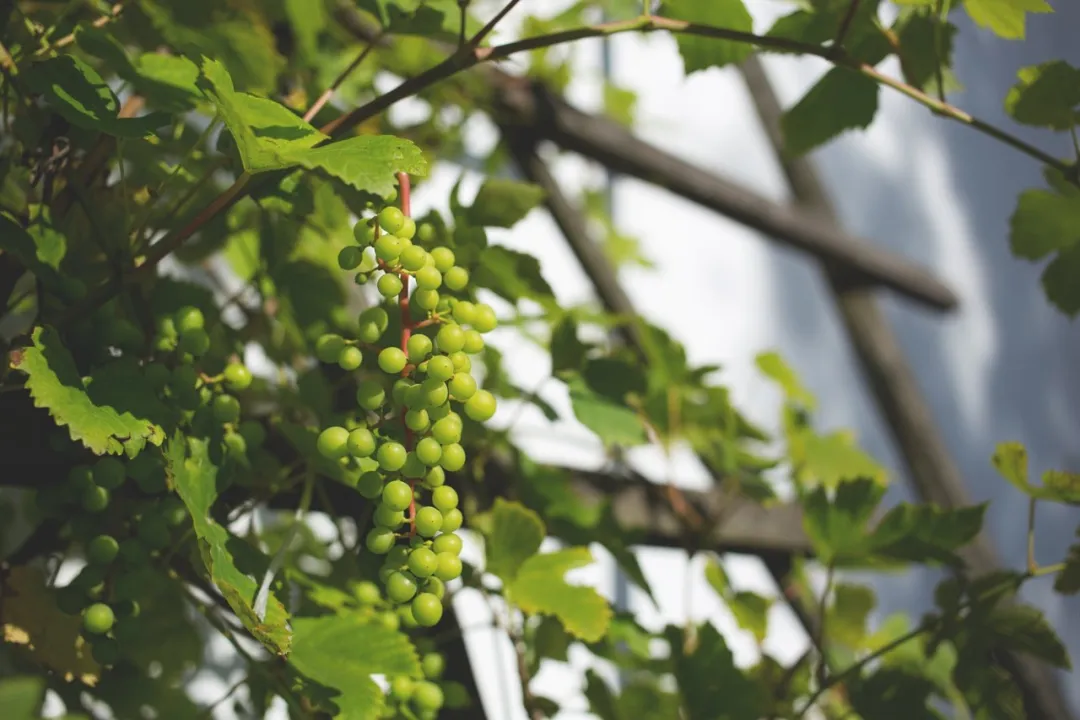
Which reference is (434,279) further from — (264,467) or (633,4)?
(633,4)

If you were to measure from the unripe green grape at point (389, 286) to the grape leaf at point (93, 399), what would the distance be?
0.10m

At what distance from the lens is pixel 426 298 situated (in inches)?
Result: 13.5

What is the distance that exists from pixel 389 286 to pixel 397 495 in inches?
3.2

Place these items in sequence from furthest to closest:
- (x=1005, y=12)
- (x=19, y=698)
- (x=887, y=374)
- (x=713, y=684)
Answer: (x=887, y=374) → (x=713, y=684) → (x=1005, y=12) → (x=19, y=698)

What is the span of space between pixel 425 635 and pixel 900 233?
72.0 inches

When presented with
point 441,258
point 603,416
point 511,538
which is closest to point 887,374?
point 603,416

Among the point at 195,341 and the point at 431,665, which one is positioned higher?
the point at 195,341

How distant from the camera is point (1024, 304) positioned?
201cm

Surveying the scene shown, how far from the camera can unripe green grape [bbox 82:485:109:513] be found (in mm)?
391

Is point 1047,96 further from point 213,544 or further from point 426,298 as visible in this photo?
point 213,544

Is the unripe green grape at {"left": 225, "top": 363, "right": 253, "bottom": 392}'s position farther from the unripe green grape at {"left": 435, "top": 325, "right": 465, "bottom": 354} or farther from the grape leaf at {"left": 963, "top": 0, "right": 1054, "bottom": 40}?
the grape leaf at {"left": 963, "top": 0, "right": 1054, "bottom": 40}

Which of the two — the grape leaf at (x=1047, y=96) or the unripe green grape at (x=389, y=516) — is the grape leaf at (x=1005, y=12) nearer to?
the grape leaf at (x=1047, y=96)

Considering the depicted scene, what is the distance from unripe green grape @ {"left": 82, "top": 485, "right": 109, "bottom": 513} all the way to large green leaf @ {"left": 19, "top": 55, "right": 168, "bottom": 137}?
0.53ft

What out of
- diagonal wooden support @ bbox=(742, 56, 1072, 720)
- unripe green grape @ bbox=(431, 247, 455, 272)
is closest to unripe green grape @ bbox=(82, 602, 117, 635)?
unripe green grape @ bbox=(431, 247, 455, 272)
